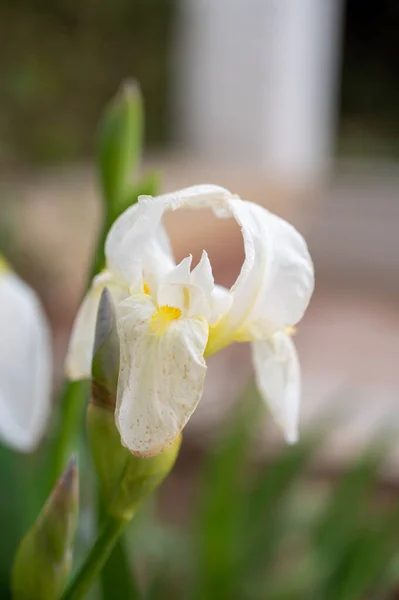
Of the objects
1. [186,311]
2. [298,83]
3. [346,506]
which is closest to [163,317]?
[186,311]

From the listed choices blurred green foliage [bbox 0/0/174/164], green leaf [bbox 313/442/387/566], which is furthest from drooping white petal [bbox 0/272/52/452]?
blurred green foliage [bbox 0/0/174/164]

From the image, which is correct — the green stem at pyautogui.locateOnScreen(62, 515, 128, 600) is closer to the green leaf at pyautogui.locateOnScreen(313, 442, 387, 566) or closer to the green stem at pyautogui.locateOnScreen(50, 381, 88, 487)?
the green stem at pyautogui.locateOnScreen(50, 381, 88, 487)

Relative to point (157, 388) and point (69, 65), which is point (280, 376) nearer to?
point (157, 388)

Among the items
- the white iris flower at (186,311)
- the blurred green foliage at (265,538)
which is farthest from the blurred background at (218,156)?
the white iris flower at (186,311)

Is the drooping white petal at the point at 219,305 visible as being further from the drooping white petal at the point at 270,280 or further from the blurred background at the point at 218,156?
the blurred background at the point at 218,156

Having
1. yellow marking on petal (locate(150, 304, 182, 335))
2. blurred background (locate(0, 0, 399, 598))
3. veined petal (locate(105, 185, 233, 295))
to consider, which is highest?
veined petal (locate(105, 185, 233, 295))
